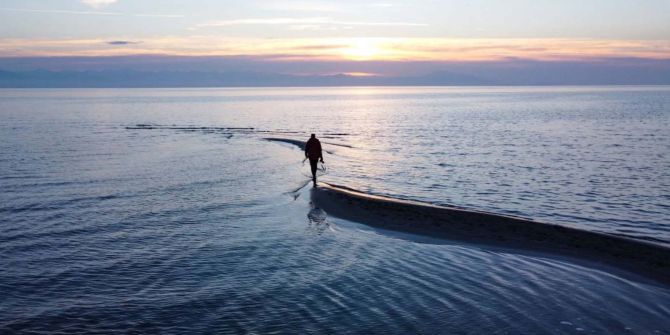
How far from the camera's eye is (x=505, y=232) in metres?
20.7

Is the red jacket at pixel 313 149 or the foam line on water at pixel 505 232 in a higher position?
the red jacket at pixel 313 149

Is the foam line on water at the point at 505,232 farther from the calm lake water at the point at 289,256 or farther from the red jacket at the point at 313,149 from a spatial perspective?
the red jacket at the point at 313,149

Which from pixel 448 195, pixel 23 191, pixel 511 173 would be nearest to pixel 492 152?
pixel 511 173

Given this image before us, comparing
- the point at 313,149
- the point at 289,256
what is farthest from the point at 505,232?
the point at 313,149

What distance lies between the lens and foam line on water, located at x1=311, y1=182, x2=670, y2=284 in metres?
17.4

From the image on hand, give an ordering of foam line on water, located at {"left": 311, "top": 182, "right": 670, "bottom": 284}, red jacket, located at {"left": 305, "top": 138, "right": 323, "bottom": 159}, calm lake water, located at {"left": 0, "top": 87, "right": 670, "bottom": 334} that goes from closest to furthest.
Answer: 1. calm lake water, located at {"left": 0, "top": 87, "right": 670, "bottom": 334}
2. foam line on water, located at {"left": 311, "top": 182, "right": 670, "bottom": 284}
3. red jacket, located at {"left": 305, "top": 138, "right": 323, "bottom": 159}

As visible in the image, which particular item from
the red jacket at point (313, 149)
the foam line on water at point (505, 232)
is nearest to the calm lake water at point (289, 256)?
the foam line on water at point (505, 232)

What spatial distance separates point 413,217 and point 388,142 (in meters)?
44.5

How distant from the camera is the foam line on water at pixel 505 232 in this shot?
17359 mm

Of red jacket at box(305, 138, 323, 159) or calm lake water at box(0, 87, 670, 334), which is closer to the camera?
calm lake water at box(0, 87, 670, 334)

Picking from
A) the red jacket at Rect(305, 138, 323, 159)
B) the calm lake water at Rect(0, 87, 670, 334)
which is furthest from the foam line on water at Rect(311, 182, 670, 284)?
the red jacket at Rect(305, 138, 323, 159)

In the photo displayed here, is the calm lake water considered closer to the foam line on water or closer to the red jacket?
the foam line on water

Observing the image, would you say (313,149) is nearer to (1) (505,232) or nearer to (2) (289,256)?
(1) (505,232)

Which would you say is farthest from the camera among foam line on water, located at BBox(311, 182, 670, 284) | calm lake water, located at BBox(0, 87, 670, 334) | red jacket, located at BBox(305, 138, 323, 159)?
red jacket, located at BBox(305, 138, 323, 159)
